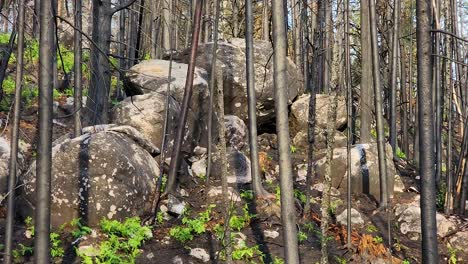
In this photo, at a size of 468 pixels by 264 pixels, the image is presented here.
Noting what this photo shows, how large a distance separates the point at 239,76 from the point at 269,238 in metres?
7.18

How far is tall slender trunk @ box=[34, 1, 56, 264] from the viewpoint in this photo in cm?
448

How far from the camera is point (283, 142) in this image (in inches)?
210

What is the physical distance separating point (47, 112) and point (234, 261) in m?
Result: 5.17

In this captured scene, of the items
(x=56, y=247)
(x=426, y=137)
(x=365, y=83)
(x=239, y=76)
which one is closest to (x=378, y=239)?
(x=426, y=137)

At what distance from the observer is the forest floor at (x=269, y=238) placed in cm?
841

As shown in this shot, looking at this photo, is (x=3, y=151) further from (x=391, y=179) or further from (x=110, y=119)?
(x=391, y=179)

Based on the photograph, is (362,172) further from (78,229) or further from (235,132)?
(78,229)

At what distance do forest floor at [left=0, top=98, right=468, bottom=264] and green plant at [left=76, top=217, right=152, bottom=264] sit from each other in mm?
181

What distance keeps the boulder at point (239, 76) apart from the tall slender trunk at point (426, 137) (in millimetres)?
9156

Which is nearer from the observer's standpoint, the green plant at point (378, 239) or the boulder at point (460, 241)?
the green plant at point (378, 239)

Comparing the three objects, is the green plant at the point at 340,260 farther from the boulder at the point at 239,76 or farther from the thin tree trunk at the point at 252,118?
the boulder at the point at 239,76

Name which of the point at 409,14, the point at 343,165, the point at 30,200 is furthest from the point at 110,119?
the point at 409,14

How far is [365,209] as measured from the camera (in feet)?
39.3

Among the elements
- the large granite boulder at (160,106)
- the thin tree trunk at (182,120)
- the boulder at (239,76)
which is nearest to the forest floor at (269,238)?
the thin tree trunk at (182,120)
